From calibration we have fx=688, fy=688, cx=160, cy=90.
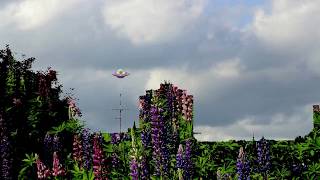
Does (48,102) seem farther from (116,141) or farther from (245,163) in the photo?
(245,163)

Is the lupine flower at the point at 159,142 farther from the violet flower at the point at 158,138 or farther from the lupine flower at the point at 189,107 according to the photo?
the lupine flower at the point at 189,107

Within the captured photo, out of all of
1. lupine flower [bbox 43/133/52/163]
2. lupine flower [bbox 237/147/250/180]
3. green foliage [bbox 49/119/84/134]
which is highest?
green foliage [bbox 49/119/84/134]

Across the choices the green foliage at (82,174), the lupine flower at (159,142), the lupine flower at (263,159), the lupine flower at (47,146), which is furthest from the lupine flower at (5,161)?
the lupine flower at (263,159)

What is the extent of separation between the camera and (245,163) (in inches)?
336

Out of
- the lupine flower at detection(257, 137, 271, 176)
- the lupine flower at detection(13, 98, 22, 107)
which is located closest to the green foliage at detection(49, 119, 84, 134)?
the lupine flower at detection(13, 98, 22, 107)

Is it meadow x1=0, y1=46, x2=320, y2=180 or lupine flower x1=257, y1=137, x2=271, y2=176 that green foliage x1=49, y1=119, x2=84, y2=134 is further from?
lupine flower x1=257, y1=137, x2=271, y2=176

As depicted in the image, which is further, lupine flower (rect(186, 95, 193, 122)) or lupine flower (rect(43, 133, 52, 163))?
lupine flower (rect(186, 95, 193, 122))

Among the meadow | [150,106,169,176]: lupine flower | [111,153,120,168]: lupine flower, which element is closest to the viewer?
[150,106,169,176]: lupine flower

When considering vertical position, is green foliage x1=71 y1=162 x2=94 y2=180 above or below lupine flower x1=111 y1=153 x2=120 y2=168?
below

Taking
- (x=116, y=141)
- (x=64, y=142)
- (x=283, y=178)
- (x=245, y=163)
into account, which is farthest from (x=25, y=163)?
(x=245, y=163)

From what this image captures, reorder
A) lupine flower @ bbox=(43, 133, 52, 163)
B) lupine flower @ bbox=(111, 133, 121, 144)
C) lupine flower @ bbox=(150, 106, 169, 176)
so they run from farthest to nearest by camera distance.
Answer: lupine flower @ bbox=(43, 133, 52, 163) → lupine flower @ bbox=(111, 133, 121, 144) → lupine flower @ bbox=(150, 106, 169, 176)

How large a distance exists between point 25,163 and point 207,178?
155 inches

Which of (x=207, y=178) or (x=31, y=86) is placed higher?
(x=31, y=86)

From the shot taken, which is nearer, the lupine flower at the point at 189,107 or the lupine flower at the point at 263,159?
the lupine flower at the point at 263,159
